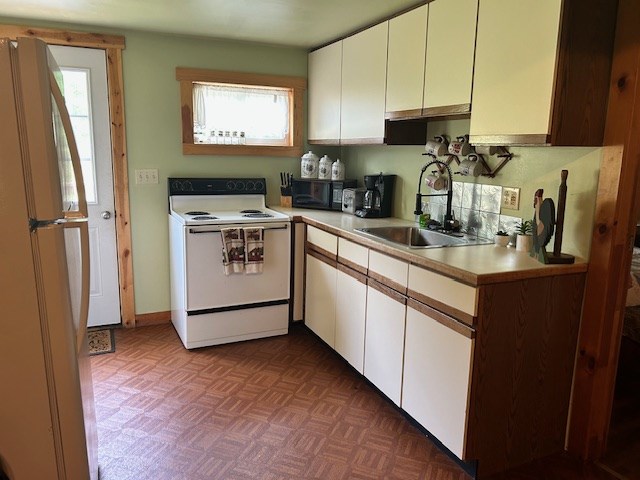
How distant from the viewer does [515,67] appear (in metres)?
2.00

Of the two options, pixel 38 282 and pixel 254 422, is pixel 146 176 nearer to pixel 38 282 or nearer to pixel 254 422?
pixel 254 422

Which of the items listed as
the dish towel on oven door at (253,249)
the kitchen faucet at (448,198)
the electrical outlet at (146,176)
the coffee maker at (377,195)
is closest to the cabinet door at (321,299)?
A: the dish towel on oven door at (253,249)

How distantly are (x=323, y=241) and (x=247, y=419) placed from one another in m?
1.22

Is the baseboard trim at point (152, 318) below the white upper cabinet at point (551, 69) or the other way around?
below

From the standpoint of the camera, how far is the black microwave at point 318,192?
145 inches

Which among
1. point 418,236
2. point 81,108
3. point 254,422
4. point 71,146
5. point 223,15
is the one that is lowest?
point 254,422

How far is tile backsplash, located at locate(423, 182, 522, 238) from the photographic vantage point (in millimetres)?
2523

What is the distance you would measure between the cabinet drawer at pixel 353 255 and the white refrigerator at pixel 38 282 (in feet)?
4.88

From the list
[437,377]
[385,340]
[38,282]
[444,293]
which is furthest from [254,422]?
[38,282]

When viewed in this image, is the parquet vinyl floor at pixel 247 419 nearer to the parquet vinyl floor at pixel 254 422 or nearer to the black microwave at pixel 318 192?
the parquet vinyl floor at pixel 254 422

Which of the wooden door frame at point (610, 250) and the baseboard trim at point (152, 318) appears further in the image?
the baseboard trim at point (152, 318)

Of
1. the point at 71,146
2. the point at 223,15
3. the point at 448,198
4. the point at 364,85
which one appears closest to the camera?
the point at 71,146

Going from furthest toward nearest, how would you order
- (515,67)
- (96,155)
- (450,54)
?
(96,155) → (450,54) → (515,67)

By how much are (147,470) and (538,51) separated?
7.75ft
